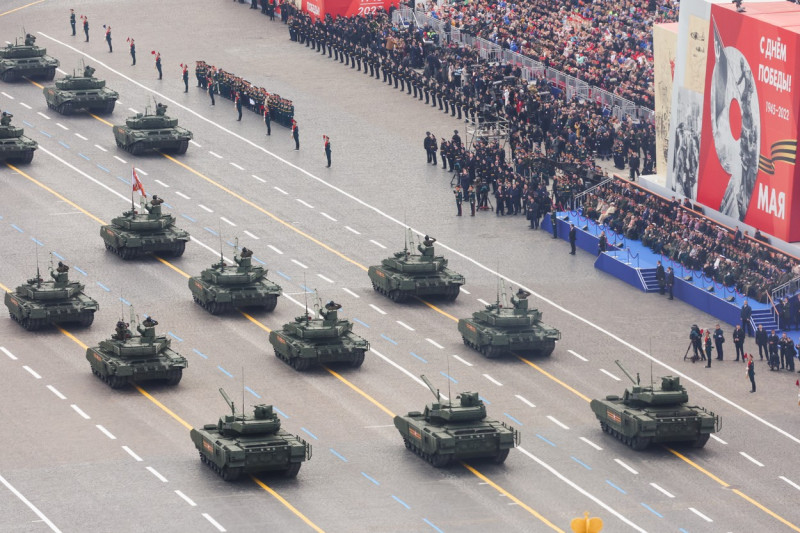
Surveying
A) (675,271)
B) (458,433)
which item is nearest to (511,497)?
(458,433)

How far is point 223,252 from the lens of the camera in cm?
9831

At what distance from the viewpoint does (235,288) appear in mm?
89375

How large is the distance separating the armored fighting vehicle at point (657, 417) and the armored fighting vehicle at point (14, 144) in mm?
43606

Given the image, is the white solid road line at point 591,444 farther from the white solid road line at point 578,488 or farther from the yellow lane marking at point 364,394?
the yellow lane marking at point 364,394

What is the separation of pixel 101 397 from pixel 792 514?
2583 centimetres

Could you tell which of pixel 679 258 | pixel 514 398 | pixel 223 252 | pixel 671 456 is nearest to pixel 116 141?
pixel 223 252

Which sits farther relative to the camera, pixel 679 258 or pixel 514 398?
pixel 679 258

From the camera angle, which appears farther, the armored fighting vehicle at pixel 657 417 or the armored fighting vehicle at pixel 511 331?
the armored fighting vehicle at pixel 511 331

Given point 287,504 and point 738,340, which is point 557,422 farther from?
point 287,504

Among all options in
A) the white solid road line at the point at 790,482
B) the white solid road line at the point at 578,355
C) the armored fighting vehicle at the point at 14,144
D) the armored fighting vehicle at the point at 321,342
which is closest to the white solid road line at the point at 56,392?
the armored fighting vehicle at the point at 321,342

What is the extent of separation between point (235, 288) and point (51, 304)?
299 inches

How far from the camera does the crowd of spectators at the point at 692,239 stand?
302ft

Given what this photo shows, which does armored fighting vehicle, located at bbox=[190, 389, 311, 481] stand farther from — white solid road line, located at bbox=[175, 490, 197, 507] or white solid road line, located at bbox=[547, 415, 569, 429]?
white solid road line, located at bbox=[547, 415, 569, 429]

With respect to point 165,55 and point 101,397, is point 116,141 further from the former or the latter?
point 101,397
